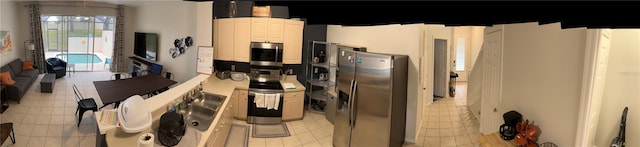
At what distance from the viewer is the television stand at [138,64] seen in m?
1.56

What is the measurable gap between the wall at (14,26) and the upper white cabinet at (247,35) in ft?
9.48

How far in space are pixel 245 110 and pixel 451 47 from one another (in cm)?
280

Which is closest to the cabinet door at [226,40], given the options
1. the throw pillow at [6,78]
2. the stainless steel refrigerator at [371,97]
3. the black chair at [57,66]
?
the stainless steel refrigerator at [371,97]

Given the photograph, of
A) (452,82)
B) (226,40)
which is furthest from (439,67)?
(226,40)

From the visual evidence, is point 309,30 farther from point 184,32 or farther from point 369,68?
point 184,32

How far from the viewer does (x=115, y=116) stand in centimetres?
168

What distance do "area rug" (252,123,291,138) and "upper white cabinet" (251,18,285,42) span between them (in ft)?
3.97

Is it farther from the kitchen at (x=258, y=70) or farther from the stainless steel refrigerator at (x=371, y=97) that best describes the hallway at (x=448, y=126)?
the kitchen at (x=258, y=70)

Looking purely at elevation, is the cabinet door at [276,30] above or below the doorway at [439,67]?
above

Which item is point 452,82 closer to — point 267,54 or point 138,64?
point 267,54

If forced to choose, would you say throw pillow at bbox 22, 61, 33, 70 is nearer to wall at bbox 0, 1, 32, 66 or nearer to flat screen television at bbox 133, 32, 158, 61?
wall at bbox 0, 1, 32, 66

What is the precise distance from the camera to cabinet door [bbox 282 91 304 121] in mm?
4016

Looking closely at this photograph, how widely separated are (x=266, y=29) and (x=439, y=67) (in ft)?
7.98

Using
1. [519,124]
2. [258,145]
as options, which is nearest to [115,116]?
[258,145]
